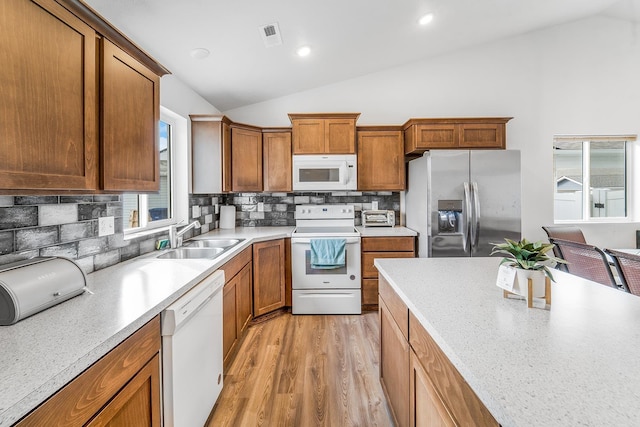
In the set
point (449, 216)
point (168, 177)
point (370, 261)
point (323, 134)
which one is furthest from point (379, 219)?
point (168, 177)

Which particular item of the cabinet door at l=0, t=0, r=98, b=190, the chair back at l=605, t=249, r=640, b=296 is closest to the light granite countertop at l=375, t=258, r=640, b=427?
the chair back at l=605, t=249, r=640, b=296

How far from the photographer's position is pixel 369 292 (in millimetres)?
3016

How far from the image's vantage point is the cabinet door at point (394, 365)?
1233 mm

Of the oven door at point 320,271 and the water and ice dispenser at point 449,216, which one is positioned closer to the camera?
the water and ice dispenser at point 449,216

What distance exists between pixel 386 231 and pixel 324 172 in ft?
3.20

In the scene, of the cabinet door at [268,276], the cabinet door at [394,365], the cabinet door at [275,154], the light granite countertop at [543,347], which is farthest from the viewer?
the cabinet door at [275,154]

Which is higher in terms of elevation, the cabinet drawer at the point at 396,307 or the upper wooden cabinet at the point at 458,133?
the upper wooden cabinet at the point at 458,133

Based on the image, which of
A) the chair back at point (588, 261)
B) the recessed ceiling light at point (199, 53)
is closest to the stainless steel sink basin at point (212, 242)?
the recessed ceiling light at point (199, 53)

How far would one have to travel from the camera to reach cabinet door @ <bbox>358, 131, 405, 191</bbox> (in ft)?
10.8

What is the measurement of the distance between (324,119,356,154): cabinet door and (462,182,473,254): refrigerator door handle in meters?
1.25

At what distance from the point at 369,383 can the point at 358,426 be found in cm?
37

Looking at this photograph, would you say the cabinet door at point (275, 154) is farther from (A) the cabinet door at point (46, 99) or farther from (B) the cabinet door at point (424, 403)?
(B) the cabinet door at point (424, 403)

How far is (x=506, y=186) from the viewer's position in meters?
2.83

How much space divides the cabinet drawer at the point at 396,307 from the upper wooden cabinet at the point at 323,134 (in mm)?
1854
